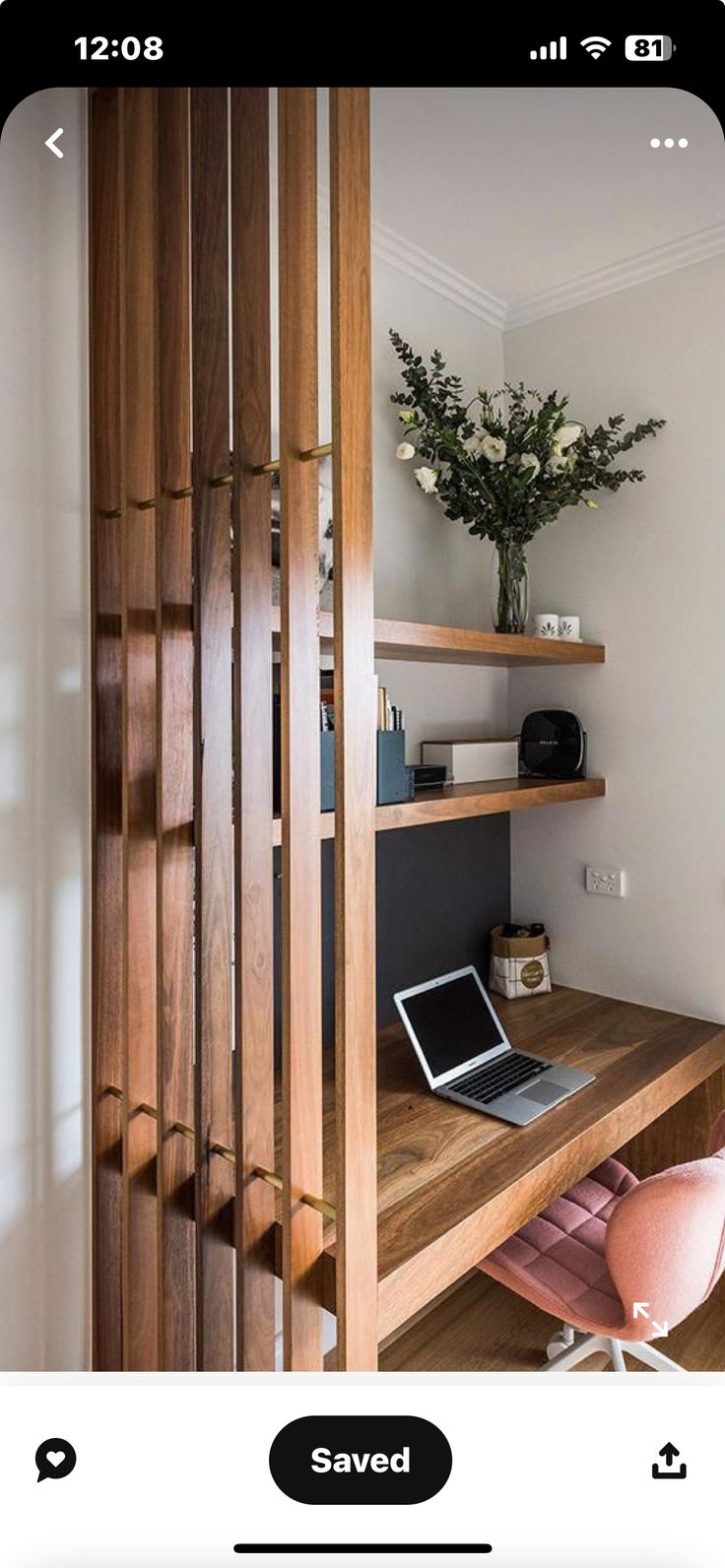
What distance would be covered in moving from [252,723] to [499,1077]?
0.84 metres

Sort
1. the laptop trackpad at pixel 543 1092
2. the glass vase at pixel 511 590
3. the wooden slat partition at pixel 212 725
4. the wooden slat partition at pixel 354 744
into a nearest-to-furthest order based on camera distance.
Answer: the wooden slat partition at pixel 354 744
the wooden slat partition at pixel 212 725
the laptop trackpad at pixel 543 1092
the glass vase at pixel 511 590

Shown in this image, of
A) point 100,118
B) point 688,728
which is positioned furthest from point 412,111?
point 688,728

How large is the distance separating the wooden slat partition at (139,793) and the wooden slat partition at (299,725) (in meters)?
0.22

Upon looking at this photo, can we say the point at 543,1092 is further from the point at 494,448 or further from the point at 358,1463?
the point at 494,448

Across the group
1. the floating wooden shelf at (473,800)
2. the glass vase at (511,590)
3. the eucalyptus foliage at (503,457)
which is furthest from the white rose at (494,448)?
the floating wooden shelf at (473,800)

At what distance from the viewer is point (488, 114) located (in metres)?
0.51

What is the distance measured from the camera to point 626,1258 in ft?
3.57

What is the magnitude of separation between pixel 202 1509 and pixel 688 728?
1.42m

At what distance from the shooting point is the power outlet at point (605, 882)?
1.70 metres

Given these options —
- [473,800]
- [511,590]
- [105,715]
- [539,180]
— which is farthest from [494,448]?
[105,715]

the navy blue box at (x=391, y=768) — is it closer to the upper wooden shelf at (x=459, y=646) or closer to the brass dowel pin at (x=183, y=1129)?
the upper wooden shelf at (x=459, y=646)
